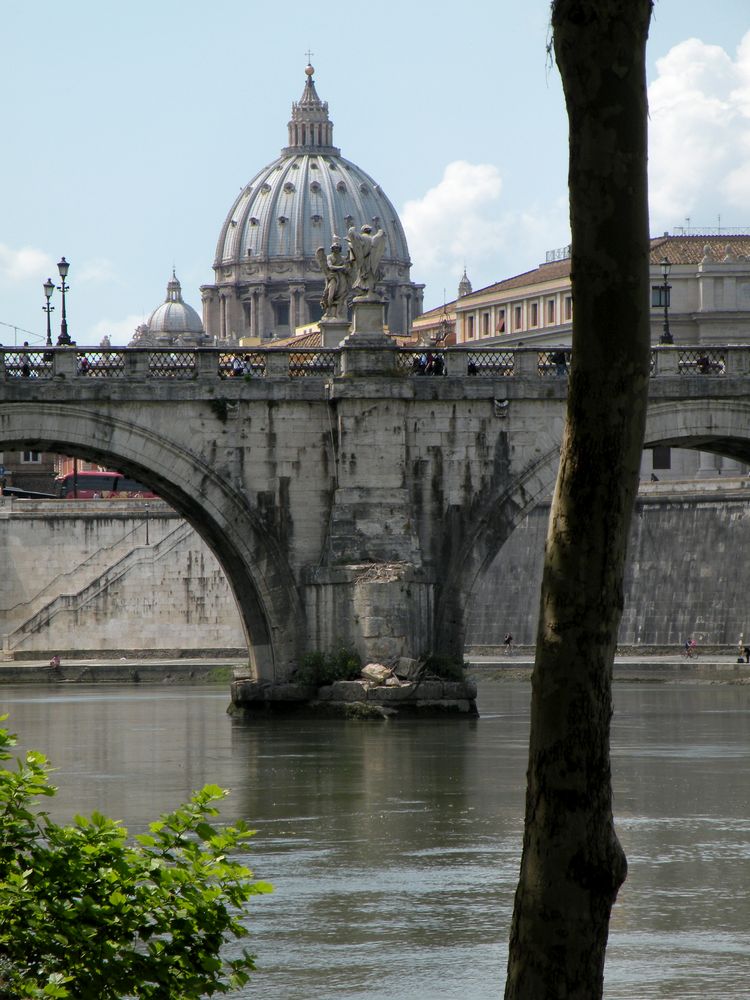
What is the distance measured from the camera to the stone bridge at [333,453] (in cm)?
3206

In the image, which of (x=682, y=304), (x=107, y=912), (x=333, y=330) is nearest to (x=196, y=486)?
(x=333, y=330)

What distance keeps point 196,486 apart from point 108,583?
3329 cm

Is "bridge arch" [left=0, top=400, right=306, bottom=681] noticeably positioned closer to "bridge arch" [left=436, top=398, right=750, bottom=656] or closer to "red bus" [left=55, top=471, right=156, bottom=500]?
"bridge arch" [left=436, top=398, right=750, bottom=656]

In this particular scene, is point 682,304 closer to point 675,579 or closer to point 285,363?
point 675,579

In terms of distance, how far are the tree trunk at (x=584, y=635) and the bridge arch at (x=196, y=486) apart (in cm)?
2593

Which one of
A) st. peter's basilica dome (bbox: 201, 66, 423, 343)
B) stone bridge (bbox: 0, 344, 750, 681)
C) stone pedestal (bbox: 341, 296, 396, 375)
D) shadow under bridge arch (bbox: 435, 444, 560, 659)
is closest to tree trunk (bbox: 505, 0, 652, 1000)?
stone bridge (bbox: 0, 344, 750, 681)

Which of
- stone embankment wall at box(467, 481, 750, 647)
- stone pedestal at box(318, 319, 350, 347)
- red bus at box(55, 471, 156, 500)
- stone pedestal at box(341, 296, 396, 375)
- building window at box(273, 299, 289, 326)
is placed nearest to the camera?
stone pedestal at box(341, 296, 396, 375)

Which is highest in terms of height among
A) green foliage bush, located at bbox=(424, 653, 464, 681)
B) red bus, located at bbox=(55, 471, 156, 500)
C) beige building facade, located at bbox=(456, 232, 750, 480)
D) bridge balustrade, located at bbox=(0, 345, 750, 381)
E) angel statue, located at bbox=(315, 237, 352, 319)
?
beige building facade, located at bbox=(456, 232, 750, 480)

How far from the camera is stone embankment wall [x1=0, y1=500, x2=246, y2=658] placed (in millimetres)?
63781

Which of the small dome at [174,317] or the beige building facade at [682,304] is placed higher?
the small dome at [174,317]

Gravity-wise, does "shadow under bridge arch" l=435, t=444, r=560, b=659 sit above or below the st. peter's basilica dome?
below

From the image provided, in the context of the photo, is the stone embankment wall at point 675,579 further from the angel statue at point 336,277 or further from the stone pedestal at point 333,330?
the angel statue at point 336,277

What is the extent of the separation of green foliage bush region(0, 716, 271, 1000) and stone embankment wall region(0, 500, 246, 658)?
53.1 m

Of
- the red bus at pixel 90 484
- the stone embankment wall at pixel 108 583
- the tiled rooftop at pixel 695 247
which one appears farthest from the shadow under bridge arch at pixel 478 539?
the red bus at pixel 90 484
